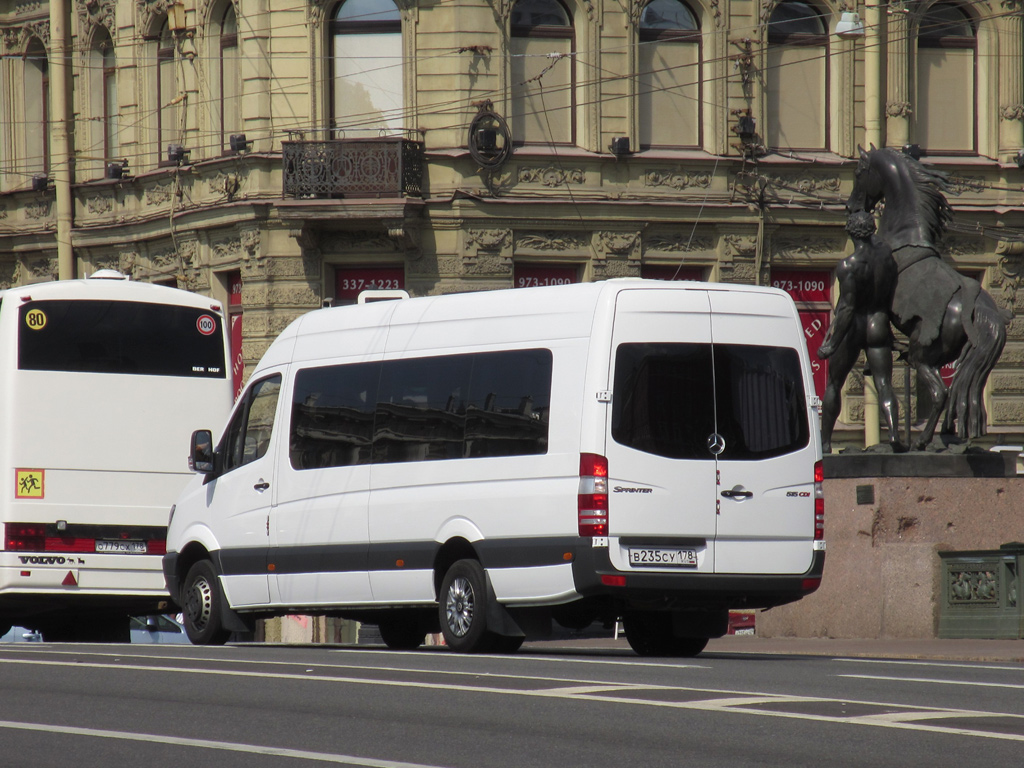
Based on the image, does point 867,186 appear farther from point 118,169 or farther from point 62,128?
point 62,128

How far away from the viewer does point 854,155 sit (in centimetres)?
3055

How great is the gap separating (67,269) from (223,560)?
1760 centimetres

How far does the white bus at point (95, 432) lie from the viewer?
58.7 ft

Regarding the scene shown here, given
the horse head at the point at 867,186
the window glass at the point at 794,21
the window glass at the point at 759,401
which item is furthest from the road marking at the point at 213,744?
the window glass at the point at 794,21

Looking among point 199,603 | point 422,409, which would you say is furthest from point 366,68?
point 422,409

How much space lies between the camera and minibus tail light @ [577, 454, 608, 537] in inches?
490

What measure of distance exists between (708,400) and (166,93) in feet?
69.8

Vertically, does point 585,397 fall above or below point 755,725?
above

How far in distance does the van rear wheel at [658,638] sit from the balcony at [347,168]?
15.5m

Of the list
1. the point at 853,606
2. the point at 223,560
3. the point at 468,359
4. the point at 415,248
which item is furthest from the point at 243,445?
the point at 415,248

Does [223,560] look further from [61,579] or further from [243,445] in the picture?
[61,579]

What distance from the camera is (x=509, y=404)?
13.2 m

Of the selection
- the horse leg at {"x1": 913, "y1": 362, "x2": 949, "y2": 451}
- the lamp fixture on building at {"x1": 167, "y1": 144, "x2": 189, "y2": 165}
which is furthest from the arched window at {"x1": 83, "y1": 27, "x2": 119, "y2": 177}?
the horse leg at {"x1": 913, "y1": 362, "x2": 949, "y2": 451}

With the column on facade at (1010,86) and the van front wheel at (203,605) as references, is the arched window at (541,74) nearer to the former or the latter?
the column on facade at (1010,86)
